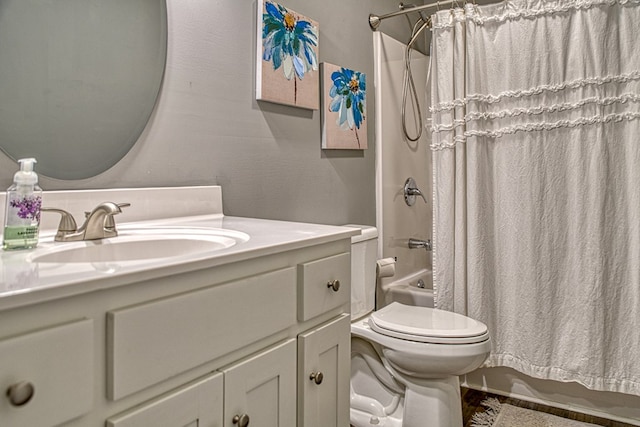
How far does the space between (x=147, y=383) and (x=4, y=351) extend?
0.22 meters

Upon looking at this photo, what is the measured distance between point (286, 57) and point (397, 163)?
1.10 meters

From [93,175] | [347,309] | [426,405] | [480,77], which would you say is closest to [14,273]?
[93,175]

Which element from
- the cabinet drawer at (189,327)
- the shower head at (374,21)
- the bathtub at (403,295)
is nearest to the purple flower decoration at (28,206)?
the cabinet drawer at (189,327)

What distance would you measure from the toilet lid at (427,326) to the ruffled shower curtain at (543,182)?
36cm

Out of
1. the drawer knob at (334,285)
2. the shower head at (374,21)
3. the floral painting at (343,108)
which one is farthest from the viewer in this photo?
the shower head at (374,21)

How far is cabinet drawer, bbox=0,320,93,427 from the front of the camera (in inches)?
21.7

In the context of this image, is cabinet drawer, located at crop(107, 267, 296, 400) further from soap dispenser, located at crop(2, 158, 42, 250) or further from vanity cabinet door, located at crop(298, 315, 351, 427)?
soap dispenser, located at crop(2, 158, 42, 250)

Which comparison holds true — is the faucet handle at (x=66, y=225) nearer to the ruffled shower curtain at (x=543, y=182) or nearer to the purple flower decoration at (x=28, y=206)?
the purple flower decoration at (x=28, y=206)

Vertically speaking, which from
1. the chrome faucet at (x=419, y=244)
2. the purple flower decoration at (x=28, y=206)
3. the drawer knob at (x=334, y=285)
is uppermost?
the purple flower decoration at (x=28, y=206)

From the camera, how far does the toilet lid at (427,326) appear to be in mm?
1689

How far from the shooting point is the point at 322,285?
3.62ft

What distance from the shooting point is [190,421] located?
783mm

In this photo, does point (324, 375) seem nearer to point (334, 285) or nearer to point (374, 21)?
point (334, 285)

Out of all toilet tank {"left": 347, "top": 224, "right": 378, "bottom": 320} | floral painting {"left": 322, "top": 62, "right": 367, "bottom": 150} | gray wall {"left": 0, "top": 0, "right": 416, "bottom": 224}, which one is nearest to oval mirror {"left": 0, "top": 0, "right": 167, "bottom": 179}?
gray wall {"left": 0, "top": 0, "right": 416, "bottom": 224}
